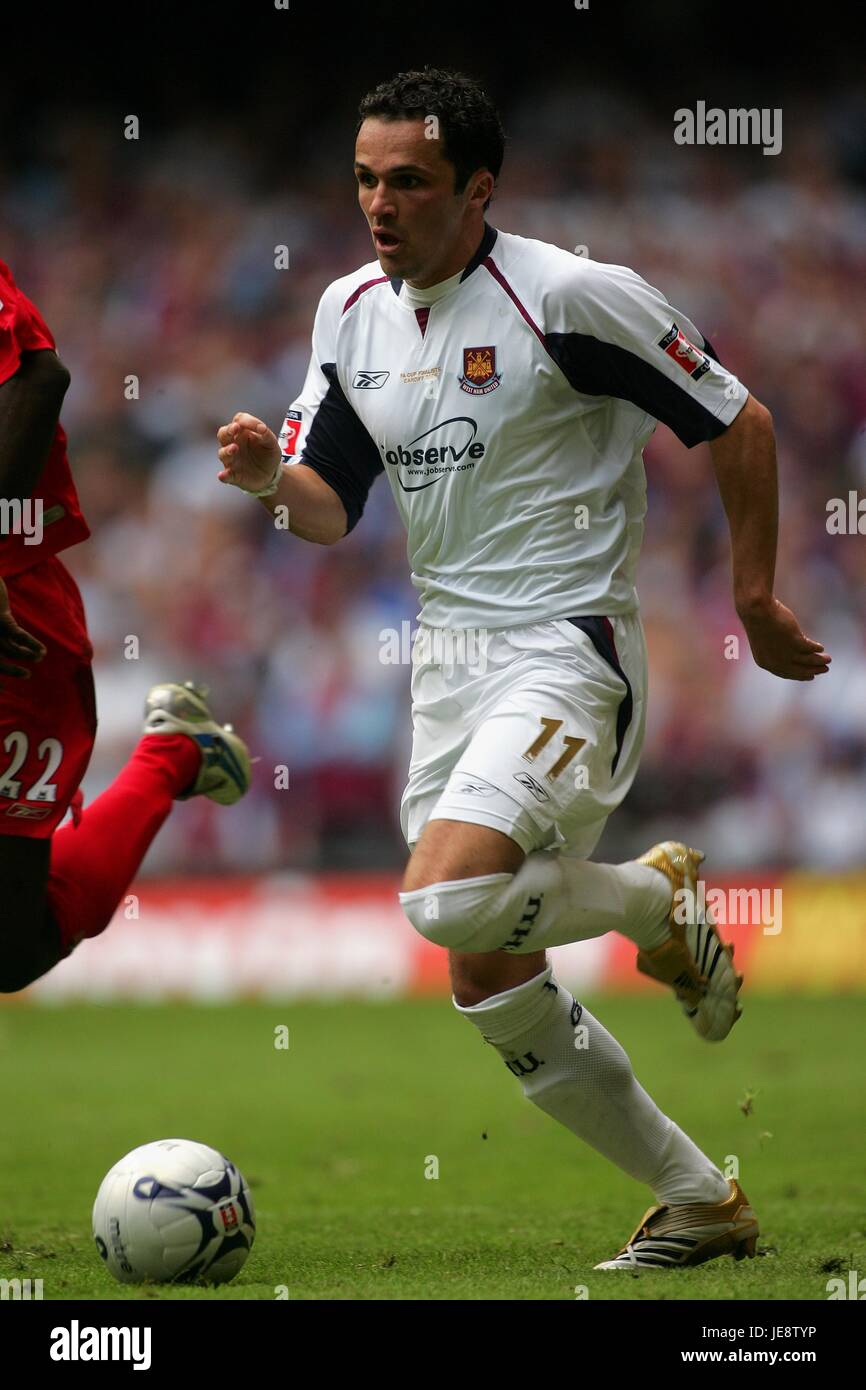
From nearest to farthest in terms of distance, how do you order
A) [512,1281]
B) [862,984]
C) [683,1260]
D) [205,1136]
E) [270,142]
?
1. [512,1281]
2. [683,1260]
3. [205,1136]
4. [862,984]
5. [270,142]

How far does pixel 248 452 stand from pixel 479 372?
24.4 inches

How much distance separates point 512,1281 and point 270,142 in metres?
15.0

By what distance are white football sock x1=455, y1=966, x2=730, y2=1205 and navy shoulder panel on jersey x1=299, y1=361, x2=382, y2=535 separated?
4.64ft

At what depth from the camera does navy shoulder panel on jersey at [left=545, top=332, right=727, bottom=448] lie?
14.9 ft

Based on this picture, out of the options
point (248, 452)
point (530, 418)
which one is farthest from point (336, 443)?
point (530, 418)

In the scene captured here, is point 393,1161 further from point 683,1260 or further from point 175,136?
point 175,136

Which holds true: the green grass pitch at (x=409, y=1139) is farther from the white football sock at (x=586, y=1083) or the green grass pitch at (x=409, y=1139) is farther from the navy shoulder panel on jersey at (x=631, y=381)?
the navy shoulder panel on jersey at (x=631, y=381)

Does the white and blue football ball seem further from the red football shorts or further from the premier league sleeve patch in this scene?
the premier league sleeve patch

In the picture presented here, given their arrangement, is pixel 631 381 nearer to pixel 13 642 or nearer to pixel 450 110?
pixel 450 110

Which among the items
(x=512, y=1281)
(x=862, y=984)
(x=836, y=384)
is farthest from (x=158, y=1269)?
(x=836, y=384)

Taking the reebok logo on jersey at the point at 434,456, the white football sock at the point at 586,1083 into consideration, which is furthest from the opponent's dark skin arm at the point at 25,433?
the white football sock at the point at 586,1083

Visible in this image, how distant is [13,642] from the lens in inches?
185

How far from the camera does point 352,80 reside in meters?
18.1

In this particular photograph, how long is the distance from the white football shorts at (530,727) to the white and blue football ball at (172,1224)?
3.38 feet
